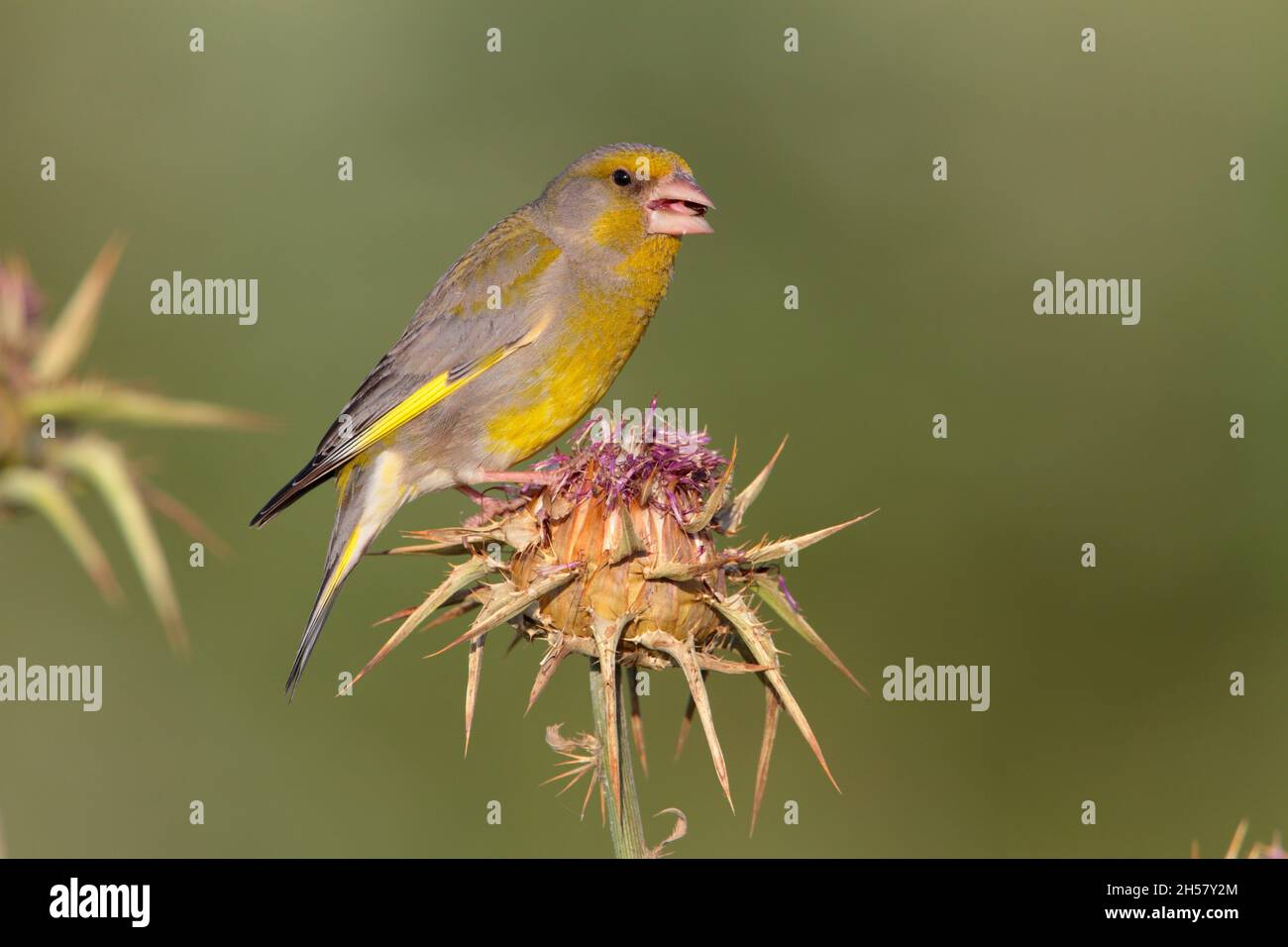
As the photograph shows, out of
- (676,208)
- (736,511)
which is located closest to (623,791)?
(736,511)

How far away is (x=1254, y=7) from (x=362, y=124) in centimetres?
648

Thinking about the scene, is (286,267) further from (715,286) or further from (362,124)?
(715,286)

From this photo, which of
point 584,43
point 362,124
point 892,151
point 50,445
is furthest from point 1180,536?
point 50,445

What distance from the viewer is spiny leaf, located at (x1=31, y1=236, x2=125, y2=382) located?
244 centimetres

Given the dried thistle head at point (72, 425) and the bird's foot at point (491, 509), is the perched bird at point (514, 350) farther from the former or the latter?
the dried thistle head at point (72, 425)

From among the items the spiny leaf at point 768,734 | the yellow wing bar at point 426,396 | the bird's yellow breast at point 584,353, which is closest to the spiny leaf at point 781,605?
the spiny leaf at point 768,734

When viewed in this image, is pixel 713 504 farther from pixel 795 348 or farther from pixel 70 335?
pixel 795 348

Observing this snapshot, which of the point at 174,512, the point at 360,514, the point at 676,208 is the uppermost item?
the point at 676,208

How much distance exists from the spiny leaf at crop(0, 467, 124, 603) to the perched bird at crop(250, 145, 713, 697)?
344 centimetres

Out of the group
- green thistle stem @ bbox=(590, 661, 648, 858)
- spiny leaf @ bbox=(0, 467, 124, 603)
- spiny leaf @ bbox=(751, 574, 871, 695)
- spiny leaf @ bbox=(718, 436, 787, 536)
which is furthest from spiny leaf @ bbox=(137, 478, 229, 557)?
spiny leaf @ bbox=(718, 436, 787, 536)

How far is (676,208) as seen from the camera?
6.19 m

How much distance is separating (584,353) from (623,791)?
2.68 m

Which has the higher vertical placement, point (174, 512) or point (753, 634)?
point (174, 512)

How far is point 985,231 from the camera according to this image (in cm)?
977
